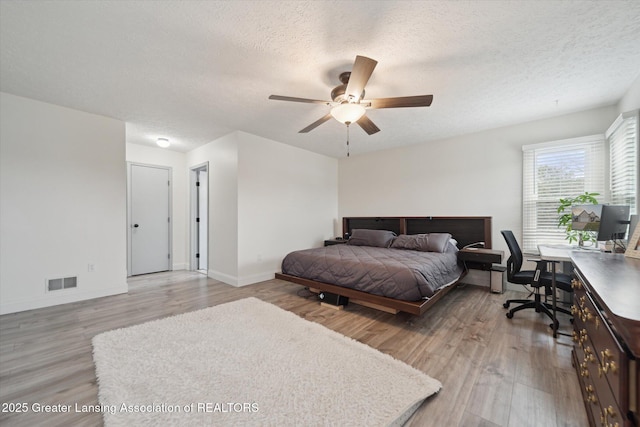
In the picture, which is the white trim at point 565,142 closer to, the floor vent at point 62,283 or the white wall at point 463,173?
the white wall at point 463,173

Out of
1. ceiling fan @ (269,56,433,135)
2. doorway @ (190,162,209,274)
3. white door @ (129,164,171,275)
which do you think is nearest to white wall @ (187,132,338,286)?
doorway @ (190,162,209,274)

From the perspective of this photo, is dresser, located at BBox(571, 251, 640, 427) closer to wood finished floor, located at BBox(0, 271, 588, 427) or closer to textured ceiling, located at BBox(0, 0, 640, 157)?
wood finished floor, located at BBox(0, 271, 588, 427)

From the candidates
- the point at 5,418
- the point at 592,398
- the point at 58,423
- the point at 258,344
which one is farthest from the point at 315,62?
the point at 5,418

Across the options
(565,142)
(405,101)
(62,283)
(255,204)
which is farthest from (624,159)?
(62,283)

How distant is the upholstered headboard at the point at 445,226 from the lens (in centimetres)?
405

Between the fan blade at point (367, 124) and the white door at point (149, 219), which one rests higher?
the fan blade at point (367, 124)

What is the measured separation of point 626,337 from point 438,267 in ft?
7.48

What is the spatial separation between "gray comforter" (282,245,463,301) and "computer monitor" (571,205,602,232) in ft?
→ 4.36

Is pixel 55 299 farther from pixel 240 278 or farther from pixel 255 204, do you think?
pixel 255 204

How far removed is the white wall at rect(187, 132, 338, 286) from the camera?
13.6 feet

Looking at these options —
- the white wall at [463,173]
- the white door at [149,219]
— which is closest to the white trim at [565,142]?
the white wall at [463,173]

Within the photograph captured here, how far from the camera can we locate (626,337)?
74 cm

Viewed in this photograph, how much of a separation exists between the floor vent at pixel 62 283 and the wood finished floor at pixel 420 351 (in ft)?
0.85

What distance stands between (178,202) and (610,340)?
6253 millimetres
